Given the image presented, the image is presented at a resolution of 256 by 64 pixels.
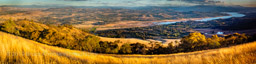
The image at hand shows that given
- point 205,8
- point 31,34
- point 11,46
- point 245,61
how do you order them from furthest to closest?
point 205,8 → point 31,34 → point 11,46 → point 245,61

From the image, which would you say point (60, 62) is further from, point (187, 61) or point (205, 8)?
point (205, 8)

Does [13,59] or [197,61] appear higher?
[13,59]

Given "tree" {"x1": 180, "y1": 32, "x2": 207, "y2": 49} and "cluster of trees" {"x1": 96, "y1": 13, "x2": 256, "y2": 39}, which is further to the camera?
"cluster of trees" {"x1": 96, "y1": 13, "x2": 256, "y2": 39}

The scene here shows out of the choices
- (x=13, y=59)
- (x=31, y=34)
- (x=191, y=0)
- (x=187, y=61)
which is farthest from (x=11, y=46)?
(x=191, y=0)

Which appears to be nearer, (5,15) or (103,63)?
(103,63)

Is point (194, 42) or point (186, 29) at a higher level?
point (194, 42)

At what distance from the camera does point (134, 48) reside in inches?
1046

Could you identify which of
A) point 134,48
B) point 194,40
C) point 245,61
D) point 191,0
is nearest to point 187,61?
point 245,61

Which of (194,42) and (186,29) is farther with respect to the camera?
(186,29)

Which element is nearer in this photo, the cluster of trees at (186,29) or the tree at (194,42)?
the tree at (194,42)

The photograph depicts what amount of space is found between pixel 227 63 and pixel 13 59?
4.12 m

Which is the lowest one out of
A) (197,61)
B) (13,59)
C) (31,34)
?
(31,34)

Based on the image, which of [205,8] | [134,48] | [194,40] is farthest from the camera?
[205,8]

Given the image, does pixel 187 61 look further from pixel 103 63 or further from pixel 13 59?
pixel 13 59
